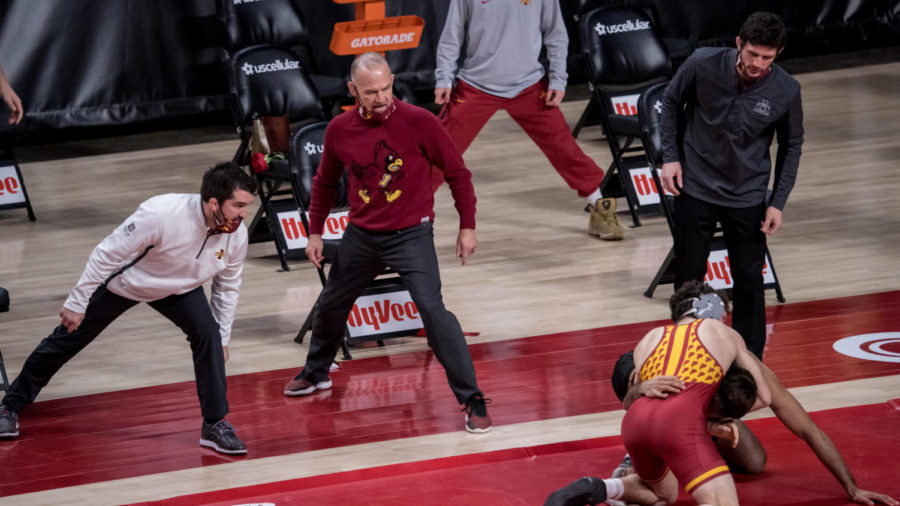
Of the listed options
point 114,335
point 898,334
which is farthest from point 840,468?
point 114,335

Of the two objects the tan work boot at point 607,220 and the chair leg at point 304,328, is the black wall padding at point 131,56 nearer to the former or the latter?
the tan work boot at point 607,220

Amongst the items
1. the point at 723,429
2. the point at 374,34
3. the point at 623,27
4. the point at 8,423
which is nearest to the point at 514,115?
the point at 374,34

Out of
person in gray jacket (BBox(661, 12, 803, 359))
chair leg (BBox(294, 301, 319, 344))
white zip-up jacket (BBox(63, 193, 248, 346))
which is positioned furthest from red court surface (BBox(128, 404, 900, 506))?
chair leg (BBox(294, 301, 319, 344))

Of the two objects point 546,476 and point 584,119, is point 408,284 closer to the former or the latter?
point 546,476

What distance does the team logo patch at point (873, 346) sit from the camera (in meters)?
5.64

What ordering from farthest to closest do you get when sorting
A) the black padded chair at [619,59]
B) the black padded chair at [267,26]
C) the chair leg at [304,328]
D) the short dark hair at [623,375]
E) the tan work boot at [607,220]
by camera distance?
the black padded chair at [267,26]
the black padded chair at [619,59]
the tan work boot at [607,220]
the chair leg at [304,328]
the short dark hair at [623,375]

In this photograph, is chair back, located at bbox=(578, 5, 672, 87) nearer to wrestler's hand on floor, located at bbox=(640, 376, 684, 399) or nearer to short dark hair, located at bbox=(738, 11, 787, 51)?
short dark hair, located at bbox=(738, 11, 787, 51)

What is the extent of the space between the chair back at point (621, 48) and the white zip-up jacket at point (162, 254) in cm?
393

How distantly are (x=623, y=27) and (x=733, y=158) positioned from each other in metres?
3.68

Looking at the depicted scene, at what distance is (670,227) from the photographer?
7.02 meters

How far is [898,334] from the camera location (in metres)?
5.90

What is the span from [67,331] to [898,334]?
11.3 ft

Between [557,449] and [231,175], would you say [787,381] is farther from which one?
[231,175]

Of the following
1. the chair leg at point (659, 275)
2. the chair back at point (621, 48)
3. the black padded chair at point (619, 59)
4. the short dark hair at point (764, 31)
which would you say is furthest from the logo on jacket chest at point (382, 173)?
the chair back at point (621, 48)
